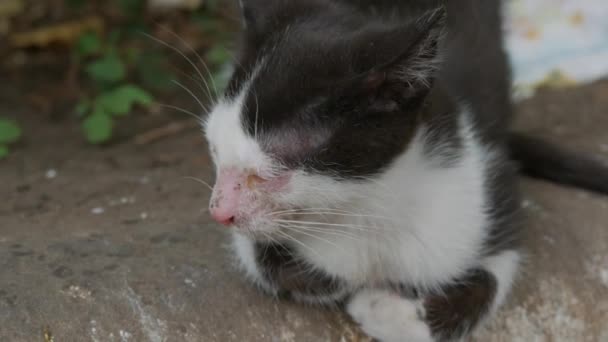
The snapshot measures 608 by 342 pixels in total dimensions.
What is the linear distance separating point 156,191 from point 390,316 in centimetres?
89

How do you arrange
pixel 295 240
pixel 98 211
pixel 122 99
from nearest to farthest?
pixel 295 240 → pixel 98 211 → pixel 122 99

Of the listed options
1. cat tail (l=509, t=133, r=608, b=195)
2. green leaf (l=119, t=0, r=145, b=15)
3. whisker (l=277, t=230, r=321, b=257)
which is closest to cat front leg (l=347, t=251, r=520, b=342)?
whisker (l=277, t=230, r=321, b=257)

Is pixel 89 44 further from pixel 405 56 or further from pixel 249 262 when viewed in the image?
pixel 405 56

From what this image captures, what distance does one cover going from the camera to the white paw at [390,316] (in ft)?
5.57

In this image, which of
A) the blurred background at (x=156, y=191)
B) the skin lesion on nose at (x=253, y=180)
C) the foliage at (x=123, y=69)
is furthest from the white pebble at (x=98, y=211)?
the skin lesion on nose at (x=253, y=180)

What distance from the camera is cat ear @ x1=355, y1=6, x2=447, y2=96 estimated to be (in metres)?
1.33

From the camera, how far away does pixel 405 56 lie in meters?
1.33

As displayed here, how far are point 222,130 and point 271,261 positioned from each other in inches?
15.6

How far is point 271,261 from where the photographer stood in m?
1.72

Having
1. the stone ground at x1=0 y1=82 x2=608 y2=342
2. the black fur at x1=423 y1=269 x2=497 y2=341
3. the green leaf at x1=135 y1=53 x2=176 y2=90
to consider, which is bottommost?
the green leaf at x1=135 y1=53 x2=176 y2=90

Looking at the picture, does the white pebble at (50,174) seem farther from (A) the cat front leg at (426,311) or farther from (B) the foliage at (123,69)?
(A) the cat front leg at (426,311)

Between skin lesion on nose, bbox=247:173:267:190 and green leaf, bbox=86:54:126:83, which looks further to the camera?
green leaf, bbox=86:54:126:83

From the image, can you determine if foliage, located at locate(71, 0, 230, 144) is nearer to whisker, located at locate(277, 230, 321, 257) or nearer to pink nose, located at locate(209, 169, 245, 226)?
whisker, located at locate(277, 230, 321, 257)

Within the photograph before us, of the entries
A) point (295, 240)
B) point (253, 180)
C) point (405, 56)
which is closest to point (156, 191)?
point (295, 240)
